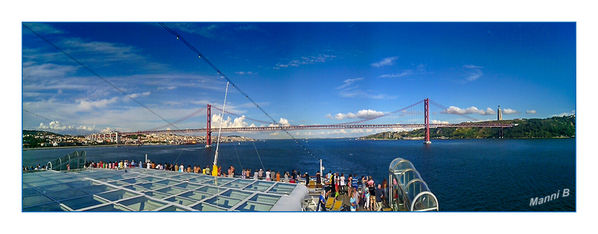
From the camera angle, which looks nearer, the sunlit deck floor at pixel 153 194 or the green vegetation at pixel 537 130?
the sunlit deck floor at pixel 153 194

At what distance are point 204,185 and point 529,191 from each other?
10039 millimetres

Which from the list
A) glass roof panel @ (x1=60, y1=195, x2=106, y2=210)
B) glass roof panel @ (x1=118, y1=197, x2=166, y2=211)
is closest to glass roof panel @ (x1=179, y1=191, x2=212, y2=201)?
glass roof panel @ (x1=118, y1=197, x2=166, y2=211)

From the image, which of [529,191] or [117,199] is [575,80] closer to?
[529,191]

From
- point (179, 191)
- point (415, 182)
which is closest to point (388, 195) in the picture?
point (415, 182)

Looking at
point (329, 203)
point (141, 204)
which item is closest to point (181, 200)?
point (141, 204)

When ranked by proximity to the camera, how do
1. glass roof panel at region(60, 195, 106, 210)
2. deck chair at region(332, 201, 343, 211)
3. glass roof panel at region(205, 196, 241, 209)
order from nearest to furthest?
glass roof panel at region(60, 195, 106, 210) < glass roof panel at region(205, 196, 241, 209) < deck chair at region(332, 201, 343, 211)

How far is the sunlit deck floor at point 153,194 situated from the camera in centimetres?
388

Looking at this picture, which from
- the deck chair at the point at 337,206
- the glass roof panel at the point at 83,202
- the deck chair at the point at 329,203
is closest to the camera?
the glass roof panel at the point at 83,202

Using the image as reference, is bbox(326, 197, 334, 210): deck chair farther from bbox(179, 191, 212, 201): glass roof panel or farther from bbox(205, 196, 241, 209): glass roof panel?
bbox(179, 191, 212, 201): glass roof panel

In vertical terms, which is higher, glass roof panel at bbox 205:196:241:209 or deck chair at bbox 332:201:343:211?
glass roof panel at bbox 205:196:241:209

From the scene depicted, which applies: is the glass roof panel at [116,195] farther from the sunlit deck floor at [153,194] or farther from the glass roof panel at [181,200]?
the glass roof panel at [181,200]

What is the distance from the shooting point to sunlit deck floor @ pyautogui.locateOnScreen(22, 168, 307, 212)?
3883mm

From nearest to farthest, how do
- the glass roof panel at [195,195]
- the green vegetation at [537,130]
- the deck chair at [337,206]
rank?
1. the glass roof panel at [195,195]
2. the deck chair at [337,206]
3. the green vegetation at [537,130]

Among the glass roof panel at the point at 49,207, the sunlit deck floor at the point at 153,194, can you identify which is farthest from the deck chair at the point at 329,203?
the glass roof panel at the point at 49,207
